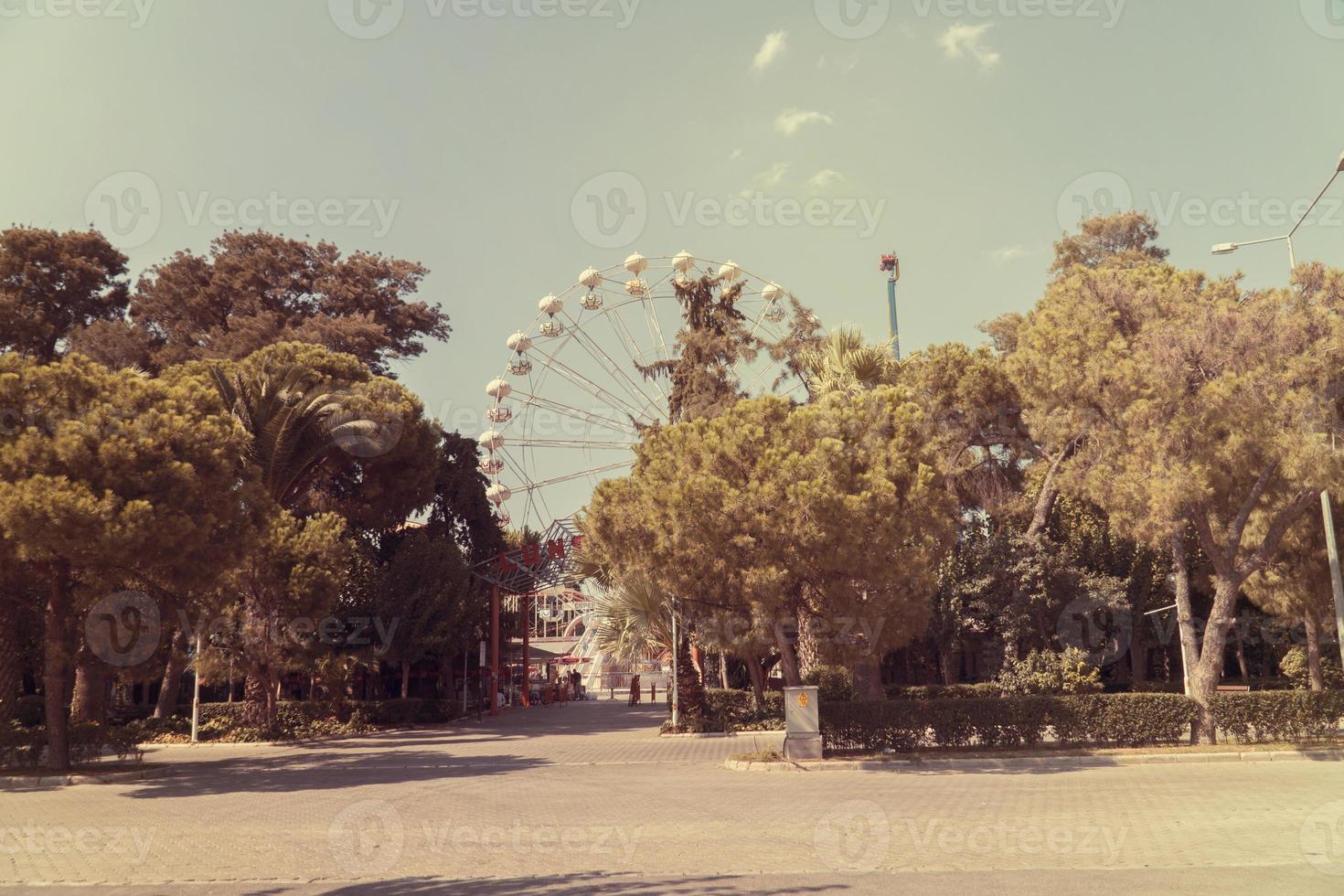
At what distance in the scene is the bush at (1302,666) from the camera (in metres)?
32.7

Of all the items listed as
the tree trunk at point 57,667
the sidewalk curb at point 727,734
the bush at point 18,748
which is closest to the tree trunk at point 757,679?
the sidewalk curb at point 727,734

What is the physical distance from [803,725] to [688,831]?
8.44 m

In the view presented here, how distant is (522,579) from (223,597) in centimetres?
1801

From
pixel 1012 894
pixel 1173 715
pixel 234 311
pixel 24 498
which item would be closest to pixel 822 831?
pixel 1012 894

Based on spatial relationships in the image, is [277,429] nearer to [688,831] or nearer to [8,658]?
[8,658]

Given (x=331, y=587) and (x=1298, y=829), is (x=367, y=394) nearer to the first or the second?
(x=331, y=587)

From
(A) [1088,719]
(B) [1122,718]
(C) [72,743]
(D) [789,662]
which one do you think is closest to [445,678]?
(C) [72,743]

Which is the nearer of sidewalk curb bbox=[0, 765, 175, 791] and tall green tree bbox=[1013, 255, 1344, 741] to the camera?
sidewalk curb bbox=[0, 765, 175, 791]

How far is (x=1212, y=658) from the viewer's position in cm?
1986

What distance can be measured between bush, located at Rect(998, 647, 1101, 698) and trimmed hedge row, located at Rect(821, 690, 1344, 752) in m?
4.52

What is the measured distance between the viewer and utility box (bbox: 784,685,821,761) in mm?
18688

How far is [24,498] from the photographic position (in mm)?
15570

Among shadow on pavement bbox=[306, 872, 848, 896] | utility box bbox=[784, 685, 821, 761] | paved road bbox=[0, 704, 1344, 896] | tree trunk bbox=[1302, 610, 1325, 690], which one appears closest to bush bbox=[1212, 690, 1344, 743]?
paved road bbox=[0, 704, 1344, 896]

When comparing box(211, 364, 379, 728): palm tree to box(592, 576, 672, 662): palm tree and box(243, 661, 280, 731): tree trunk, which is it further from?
box(592, 576, 672, 662): palm tree
